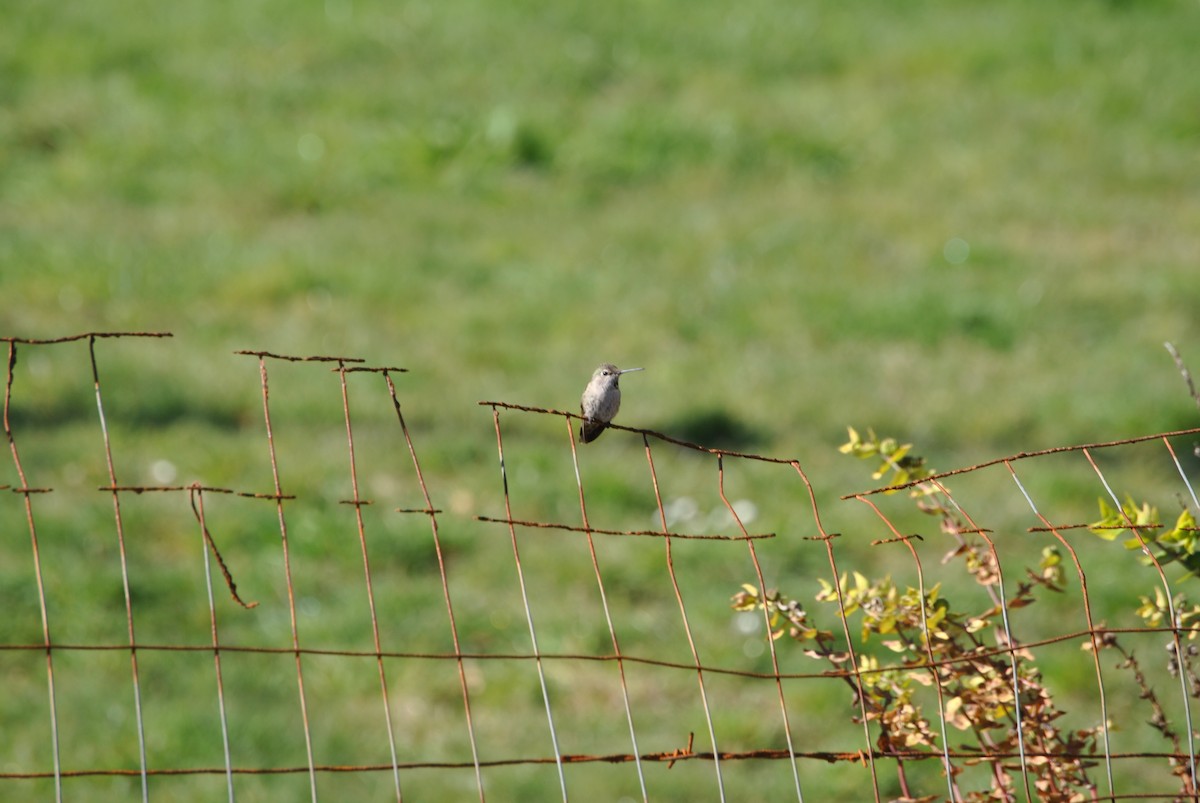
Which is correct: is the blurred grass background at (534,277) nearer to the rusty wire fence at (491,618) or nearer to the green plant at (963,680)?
the rusty wire fence at (491,618)

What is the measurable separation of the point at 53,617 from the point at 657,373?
10.9ft

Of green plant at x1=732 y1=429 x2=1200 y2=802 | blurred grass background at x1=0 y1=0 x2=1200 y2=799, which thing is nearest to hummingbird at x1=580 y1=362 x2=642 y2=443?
green plant at x1=732 y1=429 x2=1200 y2=802

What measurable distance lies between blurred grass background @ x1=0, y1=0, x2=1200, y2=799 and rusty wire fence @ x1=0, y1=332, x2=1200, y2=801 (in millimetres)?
28

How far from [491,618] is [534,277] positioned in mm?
2978

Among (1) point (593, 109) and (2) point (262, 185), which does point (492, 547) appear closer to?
(2) point (262, 185)

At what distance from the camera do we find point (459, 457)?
7.20 metres

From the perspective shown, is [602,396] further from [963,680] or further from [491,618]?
[491,618]

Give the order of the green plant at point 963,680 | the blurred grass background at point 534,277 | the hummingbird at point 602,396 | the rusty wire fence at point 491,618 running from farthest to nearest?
the blurred grass background at point 534,277, the rusty wire fence at point 491,618, the hummingbird at point 602,396, the green plant at point 963,680

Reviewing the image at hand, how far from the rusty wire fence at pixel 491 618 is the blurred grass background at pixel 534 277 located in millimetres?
28

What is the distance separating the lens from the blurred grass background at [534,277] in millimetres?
6203

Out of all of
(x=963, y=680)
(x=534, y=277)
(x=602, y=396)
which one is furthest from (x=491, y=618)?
(x=963, y=680)

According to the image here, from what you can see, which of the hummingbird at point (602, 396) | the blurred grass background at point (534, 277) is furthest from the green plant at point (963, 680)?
the blurred grass background at point (534, 277)

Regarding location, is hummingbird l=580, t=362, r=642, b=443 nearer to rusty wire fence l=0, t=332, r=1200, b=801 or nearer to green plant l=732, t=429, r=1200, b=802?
rusty wire fence l=0, t=332, r=1200, b=801

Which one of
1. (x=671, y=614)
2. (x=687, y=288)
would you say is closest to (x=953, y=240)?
(x=687, y=288)
